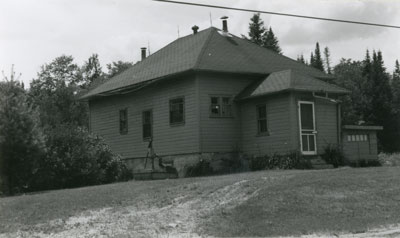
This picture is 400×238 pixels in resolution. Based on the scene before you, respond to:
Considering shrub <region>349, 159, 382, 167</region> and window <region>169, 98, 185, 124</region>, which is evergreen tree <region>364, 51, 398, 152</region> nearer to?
shrub <region>349, 159, 382, 167</region>

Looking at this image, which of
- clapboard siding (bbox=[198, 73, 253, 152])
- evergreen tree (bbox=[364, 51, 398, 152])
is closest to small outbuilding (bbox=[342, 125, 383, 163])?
clapboard siding (bbox=[198, 73, 253, 152])

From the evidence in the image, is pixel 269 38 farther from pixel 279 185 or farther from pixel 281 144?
pixel 279 185

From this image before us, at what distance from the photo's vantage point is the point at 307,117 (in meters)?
24.4

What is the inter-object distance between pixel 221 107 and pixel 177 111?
225cm

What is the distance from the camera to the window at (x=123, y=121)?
1222 inches

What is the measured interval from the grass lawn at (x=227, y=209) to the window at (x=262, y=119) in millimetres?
7748

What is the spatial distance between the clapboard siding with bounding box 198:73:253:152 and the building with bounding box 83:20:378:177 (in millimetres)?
46

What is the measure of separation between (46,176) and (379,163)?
15.8 metres

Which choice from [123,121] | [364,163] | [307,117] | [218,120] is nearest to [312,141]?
[307,117]

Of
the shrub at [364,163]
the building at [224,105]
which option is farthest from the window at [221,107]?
the shrub at [364,163]

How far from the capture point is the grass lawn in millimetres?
12250

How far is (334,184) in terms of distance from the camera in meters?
15.7

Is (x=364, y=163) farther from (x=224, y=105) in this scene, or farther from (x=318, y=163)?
(x=224, y=105)

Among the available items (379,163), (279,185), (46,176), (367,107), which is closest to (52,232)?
Result: (279,185)
